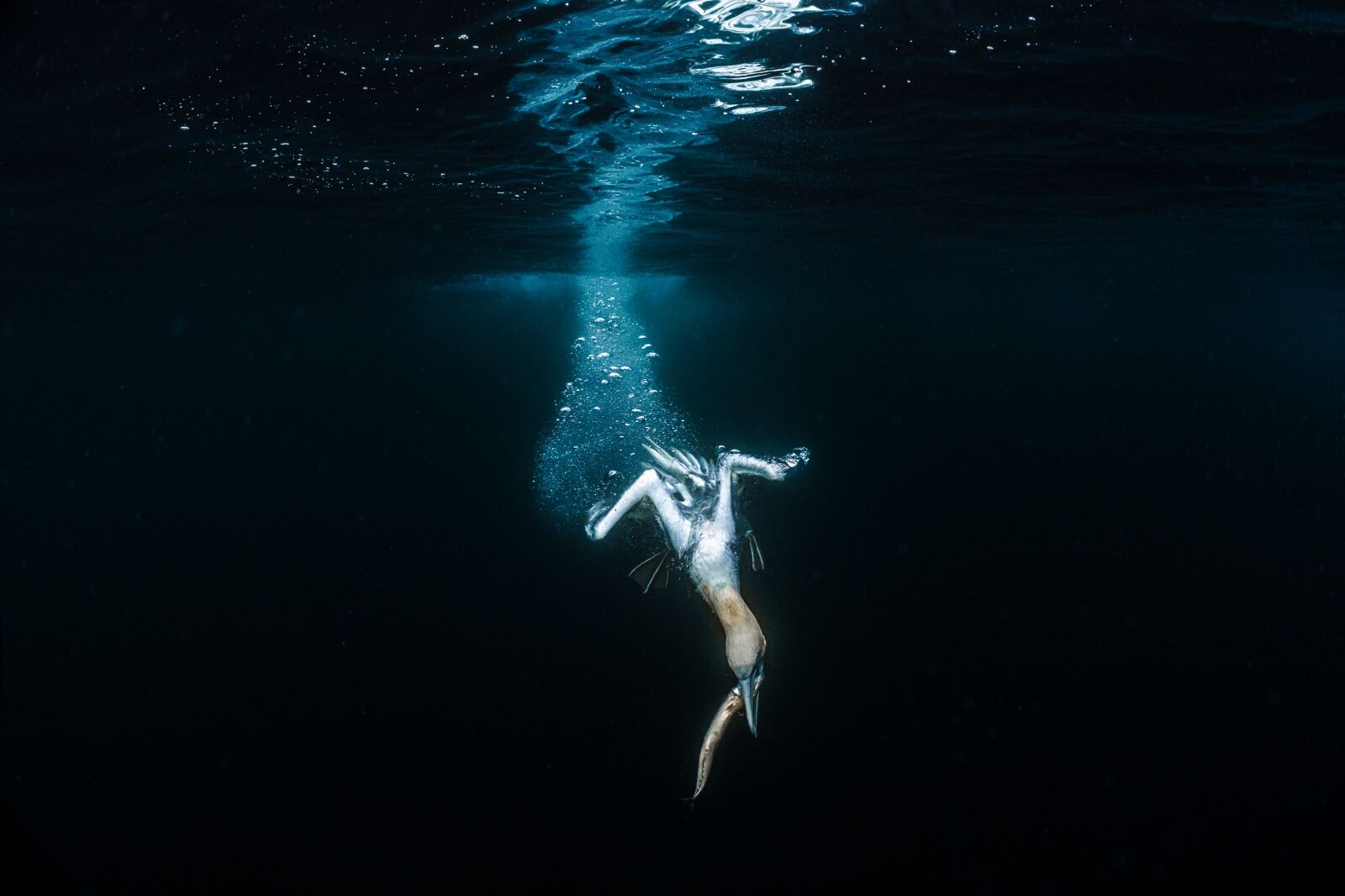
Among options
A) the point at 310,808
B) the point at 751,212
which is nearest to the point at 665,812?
the point at 310,808

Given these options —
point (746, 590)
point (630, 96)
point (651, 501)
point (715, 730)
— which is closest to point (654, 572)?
point (651, 501)

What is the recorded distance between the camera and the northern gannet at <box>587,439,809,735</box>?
4438 mm

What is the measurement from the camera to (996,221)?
18828 millimetres

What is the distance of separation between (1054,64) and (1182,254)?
820 inches

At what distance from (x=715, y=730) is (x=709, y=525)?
5.23 ft

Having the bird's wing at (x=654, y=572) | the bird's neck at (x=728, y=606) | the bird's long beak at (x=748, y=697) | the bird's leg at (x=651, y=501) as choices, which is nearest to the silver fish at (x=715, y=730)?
the bird's long beak at (x=748, y=697)

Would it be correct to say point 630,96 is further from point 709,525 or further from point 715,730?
point 715,730

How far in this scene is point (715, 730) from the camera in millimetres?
4223

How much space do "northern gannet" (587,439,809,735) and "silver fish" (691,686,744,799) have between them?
53mm

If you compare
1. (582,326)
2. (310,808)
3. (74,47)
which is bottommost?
(582,326)

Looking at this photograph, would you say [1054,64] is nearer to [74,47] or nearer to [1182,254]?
[74,47]

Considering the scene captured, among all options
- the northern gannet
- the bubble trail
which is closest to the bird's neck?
the northern gannet

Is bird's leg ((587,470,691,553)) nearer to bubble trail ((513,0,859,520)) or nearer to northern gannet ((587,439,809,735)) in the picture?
northern gannet ((587,439,809,735))

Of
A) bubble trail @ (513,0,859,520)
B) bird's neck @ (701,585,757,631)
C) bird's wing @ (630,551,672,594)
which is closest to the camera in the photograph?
bird's neck @ (701,585,757,631)
